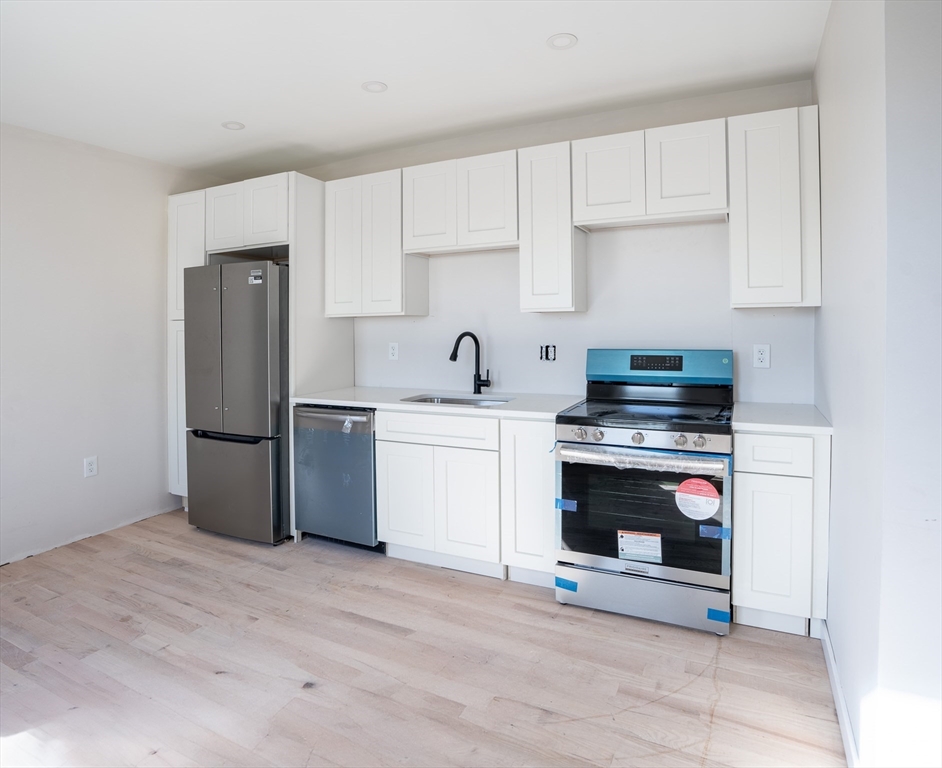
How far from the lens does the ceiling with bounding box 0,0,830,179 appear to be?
6.97 ft

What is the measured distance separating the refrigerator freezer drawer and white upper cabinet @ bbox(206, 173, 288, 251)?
1210mm

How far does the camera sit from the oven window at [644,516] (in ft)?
7.47

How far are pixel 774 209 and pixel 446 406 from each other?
171 centimetres

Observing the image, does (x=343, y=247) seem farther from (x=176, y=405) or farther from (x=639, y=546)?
(x=639, y=546)

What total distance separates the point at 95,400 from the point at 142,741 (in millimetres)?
2429

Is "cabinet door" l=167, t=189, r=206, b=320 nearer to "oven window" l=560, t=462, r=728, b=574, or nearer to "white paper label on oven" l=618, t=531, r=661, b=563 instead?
"oven window" l=560, t=462, r=728, b=574

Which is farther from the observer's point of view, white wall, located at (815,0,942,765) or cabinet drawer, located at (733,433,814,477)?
cabinet drawer, located at (733,433,814,477)

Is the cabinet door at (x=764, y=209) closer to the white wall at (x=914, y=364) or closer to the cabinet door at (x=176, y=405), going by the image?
the white wall at (x=914, y=364)

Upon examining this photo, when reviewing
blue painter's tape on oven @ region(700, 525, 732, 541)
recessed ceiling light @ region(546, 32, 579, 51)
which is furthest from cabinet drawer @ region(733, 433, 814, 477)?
recessed ceiling light @ region(546, 32, 579, 51)

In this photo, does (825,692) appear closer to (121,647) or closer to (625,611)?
(625,611)

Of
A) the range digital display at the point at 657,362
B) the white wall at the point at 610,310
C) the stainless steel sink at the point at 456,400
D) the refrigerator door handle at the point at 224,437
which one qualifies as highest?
the white wall at the point at 610,310

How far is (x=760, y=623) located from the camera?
7.74 ft

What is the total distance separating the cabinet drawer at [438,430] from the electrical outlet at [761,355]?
129 cm

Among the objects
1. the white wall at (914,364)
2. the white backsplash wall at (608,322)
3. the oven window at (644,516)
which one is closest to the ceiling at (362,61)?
the white backsplash wall at (608,322)
